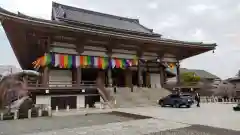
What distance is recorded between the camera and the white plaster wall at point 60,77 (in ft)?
70.9

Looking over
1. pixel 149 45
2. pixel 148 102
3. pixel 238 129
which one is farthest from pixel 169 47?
pixel 238 129

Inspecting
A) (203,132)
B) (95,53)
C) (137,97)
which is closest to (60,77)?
(95,53)

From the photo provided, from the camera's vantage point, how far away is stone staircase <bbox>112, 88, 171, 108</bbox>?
20128 millimetres

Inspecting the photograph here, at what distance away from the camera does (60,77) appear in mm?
22188

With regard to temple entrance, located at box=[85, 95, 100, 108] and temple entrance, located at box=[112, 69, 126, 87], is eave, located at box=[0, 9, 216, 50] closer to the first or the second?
temple entrance, located at box=[112, 69, 126, 87]

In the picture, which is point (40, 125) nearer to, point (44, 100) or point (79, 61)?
point (44, 100)

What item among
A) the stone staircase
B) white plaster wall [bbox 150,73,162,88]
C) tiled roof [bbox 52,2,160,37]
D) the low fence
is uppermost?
tiled roof [bbox 52,2,160,37]

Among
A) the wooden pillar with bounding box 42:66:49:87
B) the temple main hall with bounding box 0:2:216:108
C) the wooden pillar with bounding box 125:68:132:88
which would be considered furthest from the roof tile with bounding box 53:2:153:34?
the wooden pillar with bounding box 42:66:49:87

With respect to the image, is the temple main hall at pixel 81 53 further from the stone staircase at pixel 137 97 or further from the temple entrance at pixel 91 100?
the stone staircase at pixel 137 97

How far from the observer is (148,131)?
8398 millimetres

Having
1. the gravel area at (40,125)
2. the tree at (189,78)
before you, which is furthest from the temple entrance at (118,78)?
the tree at (189,78)

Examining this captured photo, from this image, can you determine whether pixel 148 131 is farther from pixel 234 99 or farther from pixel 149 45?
pixel 234 99

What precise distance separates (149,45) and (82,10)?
38.1 feet

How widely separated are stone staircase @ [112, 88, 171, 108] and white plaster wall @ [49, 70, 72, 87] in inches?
197
